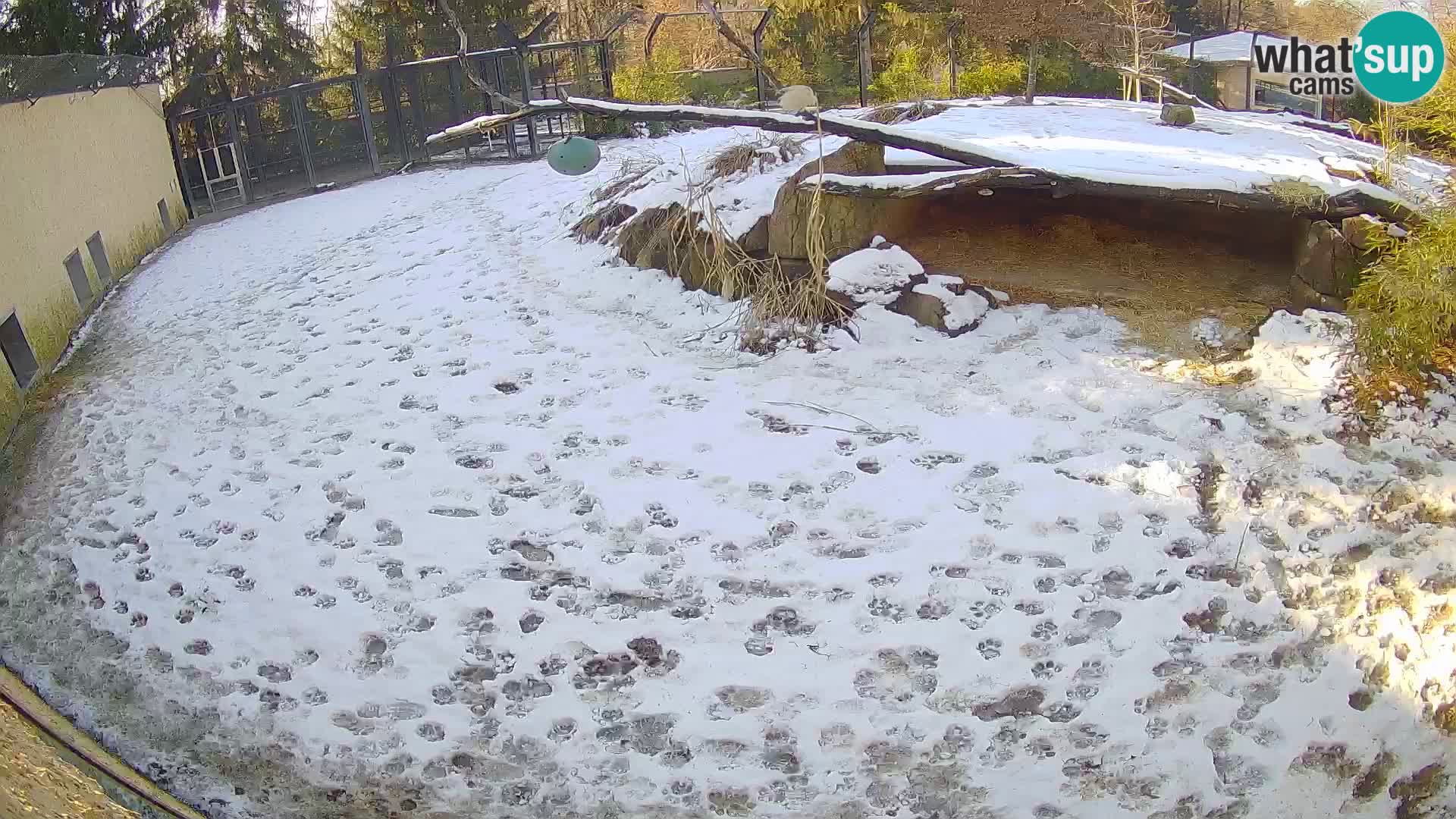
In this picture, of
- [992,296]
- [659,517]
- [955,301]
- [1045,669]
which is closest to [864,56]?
[992,296]

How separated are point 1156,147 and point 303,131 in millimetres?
9964

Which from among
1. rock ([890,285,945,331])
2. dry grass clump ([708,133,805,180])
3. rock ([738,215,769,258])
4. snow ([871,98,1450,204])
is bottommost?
rock ([890,285,945,331])

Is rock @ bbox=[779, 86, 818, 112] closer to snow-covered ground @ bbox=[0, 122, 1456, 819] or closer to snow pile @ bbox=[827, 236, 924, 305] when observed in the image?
snow pile @ bbox=[827, 236, 924, 305]

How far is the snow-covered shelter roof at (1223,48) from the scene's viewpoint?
1495cm

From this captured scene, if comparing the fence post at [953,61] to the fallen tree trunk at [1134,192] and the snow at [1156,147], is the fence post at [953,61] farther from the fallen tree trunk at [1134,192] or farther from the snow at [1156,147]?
the fallen tree trunk at [1134,192]

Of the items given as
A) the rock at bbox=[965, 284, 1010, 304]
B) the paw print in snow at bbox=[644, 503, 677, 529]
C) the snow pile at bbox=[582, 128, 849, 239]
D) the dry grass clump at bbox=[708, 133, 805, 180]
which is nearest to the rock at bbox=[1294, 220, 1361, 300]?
the rock at bbox=[965, 284, 1010, 304]

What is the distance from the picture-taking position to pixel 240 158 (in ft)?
39.3

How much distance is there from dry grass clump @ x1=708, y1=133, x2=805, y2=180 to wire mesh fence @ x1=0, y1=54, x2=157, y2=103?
4.61 m

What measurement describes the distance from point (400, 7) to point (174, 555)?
14.2 metres

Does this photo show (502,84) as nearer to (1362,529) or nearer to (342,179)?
(342,179)

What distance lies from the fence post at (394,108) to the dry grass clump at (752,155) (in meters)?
7.35

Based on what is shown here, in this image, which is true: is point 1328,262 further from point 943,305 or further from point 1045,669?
point 1045,669

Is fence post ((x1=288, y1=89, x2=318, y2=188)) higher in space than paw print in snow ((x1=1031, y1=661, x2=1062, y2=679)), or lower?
higher

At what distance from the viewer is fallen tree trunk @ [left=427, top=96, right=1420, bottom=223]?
17.1 feet
